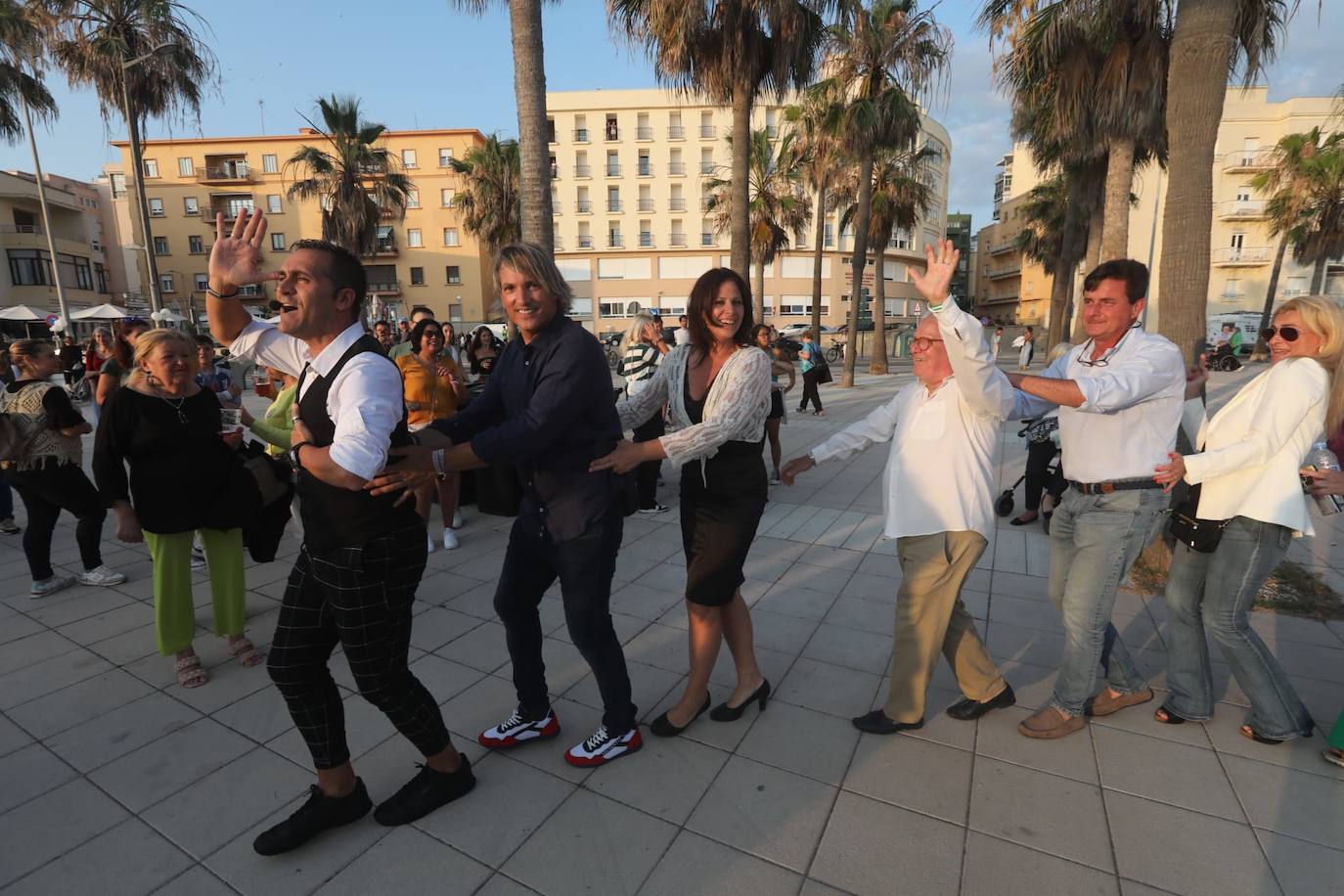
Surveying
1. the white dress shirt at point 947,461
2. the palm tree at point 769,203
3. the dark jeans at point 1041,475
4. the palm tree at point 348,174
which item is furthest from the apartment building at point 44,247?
the white dress shirt at point 947,461

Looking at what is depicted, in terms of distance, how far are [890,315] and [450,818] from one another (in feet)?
175

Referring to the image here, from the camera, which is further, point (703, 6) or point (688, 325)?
point (703, 6)

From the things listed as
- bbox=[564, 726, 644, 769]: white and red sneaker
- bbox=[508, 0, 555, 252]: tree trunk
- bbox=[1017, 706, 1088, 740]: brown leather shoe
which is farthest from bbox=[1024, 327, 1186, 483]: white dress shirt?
bbox=[508, 0, 555, 252]: tree trunk

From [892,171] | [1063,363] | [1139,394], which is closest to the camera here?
[1139,394]

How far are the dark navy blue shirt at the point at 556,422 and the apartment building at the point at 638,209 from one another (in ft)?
143

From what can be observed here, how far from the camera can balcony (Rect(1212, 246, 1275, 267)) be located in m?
39.4

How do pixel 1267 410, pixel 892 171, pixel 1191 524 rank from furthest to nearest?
pixel 892 171 < pixel 1191 524 < pixel 1267 410

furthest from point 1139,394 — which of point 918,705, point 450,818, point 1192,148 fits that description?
point 1192,148

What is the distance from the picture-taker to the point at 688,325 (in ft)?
8.77

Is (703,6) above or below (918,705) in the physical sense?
above

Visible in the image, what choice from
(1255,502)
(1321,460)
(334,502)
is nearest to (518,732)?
(334,502)

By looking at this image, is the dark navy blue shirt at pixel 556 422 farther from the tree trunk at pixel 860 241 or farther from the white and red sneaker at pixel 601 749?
the tree trunk at pixel 860 241

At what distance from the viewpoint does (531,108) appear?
21.3ft

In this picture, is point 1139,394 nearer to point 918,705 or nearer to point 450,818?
point 918,705
